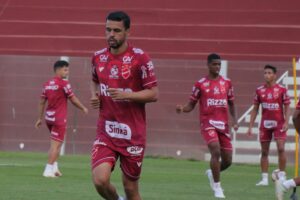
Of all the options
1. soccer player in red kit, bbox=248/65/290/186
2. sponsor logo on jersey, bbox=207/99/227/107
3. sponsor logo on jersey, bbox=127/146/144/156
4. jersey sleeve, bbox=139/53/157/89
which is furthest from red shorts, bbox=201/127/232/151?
jersey sleeve, bbox=139/53/157/89

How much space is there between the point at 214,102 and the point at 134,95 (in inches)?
248

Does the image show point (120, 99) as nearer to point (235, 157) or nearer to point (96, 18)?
point (235, 157)

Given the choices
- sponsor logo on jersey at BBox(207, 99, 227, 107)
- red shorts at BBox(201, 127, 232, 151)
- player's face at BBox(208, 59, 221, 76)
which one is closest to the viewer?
player's face at BBox(208, 59, 221, 76)

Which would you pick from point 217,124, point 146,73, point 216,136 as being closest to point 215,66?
point 217,124

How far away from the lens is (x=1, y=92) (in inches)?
1013

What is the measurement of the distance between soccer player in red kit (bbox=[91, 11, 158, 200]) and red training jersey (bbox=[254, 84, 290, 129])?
8.73 m

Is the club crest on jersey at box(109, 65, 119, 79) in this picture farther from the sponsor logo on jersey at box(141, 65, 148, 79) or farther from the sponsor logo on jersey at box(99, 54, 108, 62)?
the sponsor logo on jersey at box(141, 65, 148, 79)

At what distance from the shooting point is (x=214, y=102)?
15523 millimetres

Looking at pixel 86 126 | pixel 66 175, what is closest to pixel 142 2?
pixel 86 126

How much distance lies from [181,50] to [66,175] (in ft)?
34.7

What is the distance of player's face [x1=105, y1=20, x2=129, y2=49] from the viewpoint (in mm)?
9484

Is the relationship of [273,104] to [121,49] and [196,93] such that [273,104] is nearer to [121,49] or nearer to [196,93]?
[196,93]

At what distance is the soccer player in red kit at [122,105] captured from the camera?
9.53m

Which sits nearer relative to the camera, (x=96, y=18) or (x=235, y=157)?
(x=235, y=157)
